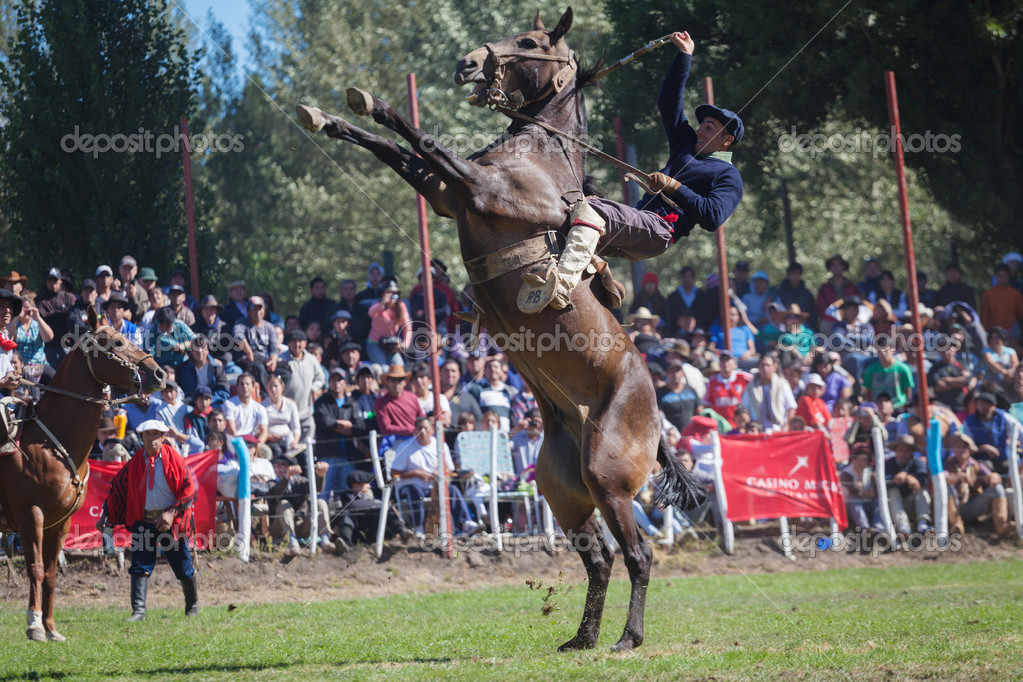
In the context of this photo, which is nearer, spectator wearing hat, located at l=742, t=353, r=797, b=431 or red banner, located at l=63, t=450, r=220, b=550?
red banner, located at l=63, t=450, r=220, b=550

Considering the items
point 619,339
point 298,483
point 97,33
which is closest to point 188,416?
point 298,483

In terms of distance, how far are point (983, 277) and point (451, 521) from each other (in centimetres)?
1578

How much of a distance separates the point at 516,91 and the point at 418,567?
683 cm

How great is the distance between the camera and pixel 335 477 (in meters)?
12.7

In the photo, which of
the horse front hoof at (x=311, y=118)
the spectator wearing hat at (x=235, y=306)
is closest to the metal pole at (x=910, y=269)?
the spectator wearing hat at (x=235, y=306)

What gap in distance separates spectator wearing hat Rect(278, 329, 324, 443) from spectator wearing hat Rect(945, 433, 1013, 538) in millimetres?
7926

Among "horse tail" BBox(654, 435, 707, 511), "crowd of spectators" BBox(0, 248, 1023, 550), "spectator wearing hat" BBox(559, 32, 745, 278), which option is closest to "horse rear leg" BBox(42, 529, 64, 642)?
"crowd of spectators" BBox(0, 248, 1023, 550)

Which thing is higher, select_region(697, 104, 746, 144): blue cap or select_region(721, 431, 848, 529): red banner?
select_region(697, 104, 746, 144): blue cap

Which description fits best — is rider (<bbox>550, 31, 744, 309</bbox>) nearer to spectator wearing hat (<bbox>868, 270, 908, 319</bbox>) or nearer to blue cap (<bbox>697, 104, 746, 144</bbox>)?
blue cap (<bbox>697, 104, 746, 144</bbox>)

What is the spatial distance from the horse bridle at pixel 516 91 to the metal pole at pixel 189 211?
7.10 m

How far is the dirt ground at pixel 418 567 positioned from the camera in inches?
438

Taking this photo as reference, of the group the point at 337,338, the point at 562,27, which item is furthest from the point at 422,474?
the point at 562,27

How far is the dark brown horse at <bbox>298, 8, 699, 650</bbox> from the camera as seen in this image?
6.98 metres

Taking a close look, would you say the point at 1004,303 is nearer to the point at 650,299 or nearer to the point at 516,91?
the point at 650,299
